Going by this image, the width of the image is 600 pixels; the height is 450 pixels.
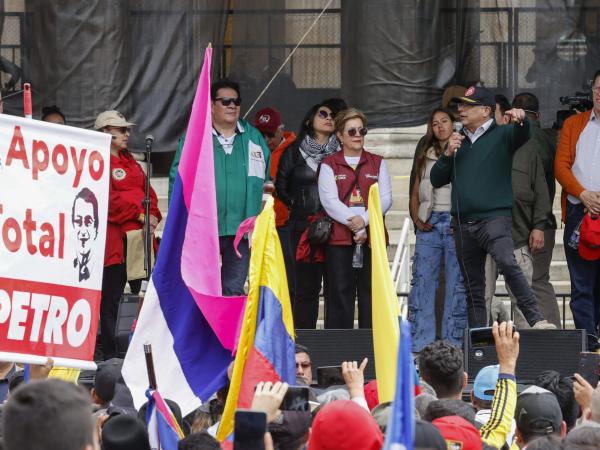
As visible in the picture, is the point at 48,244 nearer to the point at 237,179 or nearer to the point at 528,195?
the point at 237,179

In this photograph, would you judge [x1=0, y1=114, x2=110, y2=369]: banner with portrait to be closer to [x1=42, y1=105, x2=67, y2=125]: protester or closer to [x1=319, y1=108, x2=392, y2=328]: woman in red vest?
[x1=319, y1=108, x2=392, y2=328]: woman in red vest

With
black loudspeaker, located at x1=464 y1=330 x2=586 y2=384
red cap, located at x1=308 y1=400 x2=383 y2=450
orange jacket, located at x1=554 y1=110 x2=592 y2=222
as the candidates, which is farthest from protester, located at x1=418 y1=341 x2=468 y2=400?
orange jacket, located at x1=554 y1=110 x2=592 y2=222

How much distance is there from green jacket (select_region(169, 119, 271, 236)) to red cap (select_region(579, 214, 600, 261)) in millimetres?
2256

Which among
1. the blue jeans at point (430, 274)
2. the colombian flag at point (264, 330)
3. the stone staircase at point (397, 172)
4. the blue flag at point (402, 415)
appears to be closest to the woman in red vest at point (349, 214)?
the blue jeans at point (430, 274)

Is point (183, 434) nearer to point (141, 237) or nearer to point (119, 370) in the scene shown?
point (119, 370)

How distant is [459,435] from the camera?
207 inches

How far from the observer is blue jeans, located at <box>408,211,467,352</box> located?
10.6 m

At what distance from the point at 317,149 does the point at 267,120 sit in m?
1.13

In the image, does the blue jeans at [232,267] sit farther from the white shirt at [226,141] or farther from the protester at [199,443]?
the protester at [199,443]

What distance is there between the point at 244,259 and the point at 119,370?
245 centimetres

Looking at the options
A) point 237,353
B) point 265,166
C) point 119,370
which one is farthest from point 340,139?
point 237,353

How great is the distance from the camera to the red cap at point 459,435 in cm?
523

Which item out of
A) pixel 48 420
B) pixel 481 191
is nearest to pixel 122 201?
pixel 481 191

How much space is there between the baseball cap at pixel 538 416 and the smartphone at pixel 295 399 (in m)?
1.30
